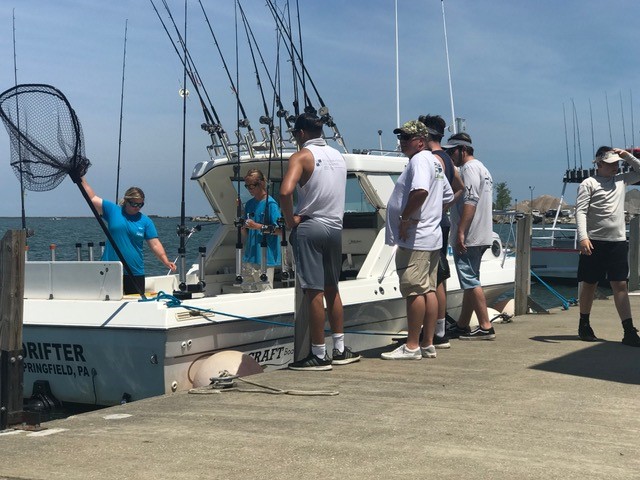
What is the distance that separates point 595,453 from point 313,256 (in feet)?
9.15

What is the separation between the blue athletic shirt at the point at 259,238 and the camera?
9.00 meters

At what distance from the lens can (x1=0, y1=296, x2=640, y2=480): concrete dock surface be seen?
3887mm

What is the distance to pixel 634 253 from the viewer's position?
536 inches

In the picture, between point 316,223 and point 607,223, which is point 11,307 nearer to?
point 316,223

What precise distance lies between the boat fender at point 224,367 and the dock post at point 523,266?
4.73m

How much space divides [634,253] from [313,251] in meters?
8.63

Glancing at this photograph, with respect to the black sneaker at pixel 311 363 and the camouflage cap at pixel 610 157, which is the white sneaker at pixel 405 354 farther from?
the camouflage cap at pixel 610 157

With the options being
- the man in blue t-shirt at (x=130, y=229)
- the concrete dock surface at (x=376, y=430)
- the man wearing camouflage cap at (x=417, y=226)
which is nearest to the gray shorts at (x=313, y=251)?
the man wearing camouflage cap at (x=417, y=226)

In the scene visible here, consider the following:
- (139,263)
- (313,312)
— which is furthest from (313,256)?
(139,263)

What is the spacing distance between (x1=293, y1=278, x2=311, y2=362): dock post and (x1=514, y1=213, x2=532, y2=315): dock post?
183 inches

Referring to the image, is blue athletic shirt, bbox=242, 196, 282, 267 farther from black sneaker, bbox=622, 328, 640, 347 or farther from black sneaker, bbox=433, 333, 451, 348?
black sneaker, bbox=622, 328, 640, 347

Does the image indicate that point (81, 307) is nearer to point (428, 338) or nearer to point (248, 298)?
point (248, 298)

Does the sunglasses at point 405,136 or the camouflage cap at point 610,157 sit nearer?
the sunglasses at point 405,136

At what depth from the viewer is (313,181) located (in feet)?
21.0
